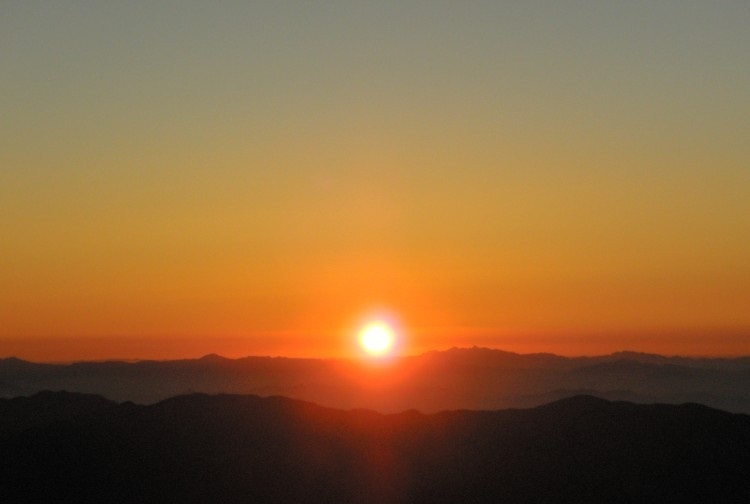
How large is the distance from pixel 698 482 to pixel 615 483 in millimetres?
3756

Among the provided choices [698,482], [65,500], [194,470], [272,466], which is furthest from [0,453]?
[698,482]

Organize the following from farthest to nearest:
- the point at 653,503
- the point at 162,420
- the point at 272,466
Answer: the point at 162,420, the point at 272,466, the point at 653,503

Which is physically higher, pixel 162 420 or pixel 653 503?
pixel 162 420

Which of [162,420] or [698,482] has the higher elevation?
[162,420]

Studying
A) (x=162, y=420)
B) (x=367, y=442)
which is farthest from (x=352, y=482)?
(x=162, y=420)

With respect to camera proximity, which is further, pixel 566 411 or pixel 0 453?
pixel 566 411

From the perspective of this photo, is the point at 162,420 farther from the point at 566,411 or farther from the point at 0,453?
the point at 566,411

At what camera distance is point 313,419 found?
186 feet

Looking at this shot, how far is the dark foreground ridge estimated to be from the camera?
49.0 m

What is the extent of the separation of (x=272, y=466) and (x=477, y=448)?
10.2 m

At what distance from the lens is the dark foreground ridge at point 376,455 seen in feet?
161

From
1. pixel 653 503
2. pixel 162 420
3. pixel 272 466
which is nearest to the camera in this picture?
pixel 653 503

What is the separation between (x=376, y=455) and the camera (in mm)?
52750

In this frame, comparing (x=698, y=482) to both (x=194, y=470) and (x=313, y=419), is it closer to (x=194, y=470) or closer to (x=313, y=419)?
(x=313, y=419)
